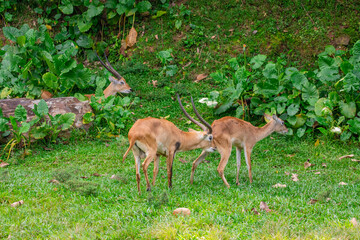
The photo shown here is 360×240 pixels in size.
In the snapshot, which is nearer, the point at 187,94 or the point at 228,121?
the point at 228,121

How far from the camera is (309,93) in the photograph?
9.28m

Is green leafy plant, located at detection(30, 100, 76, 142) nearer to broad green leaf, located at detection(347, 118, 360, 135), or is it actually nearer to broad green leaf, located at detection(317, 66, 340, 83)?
broad green leaf, located at detection(317, 66, 340, 83)

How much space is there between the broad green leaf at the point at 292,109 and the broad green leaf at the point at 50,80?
5326 millimetres

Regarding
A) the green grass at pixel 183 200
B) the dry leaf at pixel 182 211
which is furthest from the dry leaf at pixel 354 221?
the dry leaf at pixel 182 211

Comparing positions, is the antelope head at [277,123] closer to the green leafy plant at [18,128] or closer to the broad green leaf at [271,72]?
the broad green leaf at [271,72]

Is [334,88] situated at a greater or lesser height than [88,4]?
lesser

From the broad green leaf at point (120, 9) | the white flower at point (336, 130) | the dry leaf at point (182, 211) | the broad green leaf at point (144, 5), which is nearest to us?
the dry leaf at point (182, 211)

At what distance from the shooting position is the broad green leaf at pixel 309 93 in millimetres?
9219

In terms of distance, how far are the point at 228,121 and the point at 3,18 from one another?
1120 centimetres

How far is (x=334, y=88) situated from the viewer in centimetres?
973

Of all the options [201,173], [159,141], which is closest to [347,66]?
[201,173]

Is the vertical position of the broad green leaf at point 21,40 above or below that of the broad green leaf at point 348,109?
above

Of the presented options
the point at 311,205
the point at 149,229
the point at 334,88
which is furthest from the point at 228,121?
the point at 334,88

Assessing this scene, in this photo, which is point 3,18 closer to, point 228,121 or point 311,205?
point 228,121
